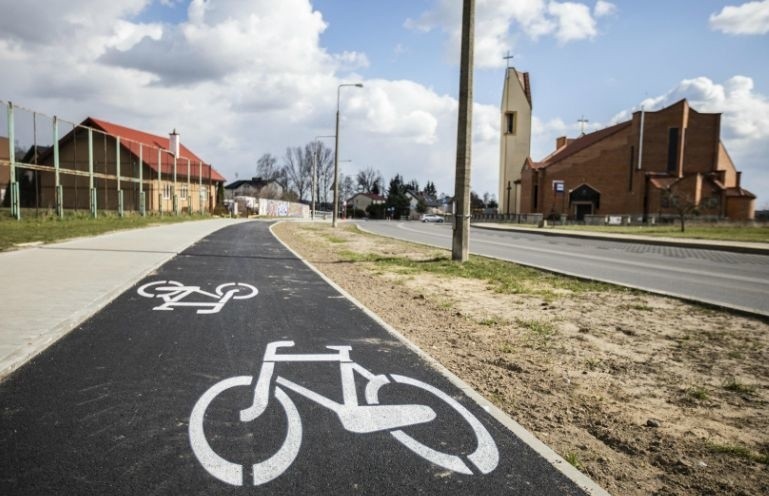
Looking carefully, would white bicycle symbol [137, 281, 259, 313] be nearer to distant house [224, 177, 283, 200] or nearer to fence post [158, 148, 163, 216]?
fence post [158, 148, 163, 216]

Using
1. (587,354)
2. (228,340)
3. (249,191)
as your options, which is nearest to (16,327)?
(228,340)

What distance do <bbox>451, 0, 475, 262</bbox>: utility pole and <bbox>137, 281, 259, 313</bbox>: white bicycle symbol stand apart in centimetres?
612

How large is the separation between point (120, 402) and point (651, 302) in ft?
A: 25.1

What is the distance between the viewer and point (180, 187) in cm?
4719

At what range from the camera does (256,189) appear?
385ft

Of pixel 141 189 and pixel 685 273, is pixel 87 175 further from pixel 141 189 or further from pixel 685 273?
pixel 685 273

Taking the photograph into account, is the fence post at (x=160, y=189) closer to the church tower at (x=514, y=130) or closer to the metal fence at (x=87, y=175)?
the metal fence at (x=87, y=175)

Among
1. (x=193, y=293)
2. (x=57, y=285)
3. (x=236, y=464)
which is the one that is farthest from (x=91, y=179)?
(x=236, y=464)

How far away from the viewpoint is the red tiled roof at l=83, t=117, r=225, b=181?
129ft

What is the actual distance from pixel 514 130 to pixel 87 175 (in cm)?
5849

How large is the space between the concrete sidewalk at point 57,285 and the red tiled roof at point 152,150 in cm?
2511

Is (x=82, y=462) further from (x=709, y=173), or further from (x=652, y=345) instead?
(x=709, y=173)

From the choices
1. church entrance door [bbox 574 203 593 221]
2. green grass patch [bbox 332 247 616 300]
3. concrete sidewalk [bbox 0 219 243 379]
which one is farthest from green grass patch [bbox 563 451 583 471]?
church entrance door [bbox 574 203 593 221]

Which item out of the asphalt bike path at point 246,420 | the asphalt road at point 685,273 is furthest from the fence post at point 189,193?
the asphalt bike path at point 246,420
